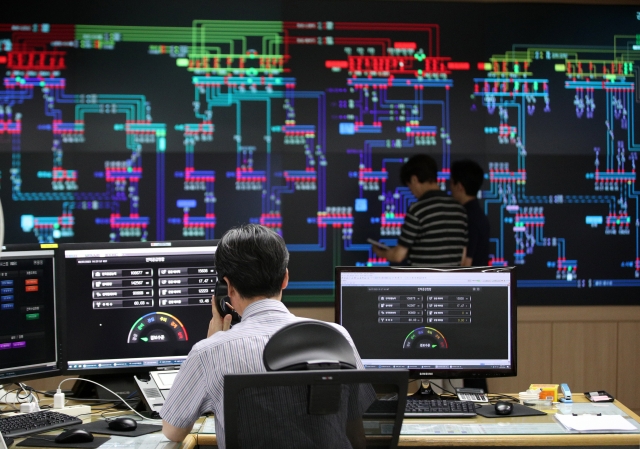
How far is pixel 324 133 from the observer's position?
444cm

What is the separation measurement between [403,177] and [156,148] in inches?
58.7

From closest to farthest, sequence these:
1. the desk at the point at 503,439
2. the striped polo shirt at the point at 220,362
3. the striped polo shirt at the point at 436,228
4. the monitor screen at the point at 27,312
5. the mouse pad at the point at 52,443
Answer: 1. the striped polo shirt at the point at 220,362
2. the mouse pad at the point at 52,443
3. the desk at the point at 503,439
4. the monitor screen at the point at 27,312
5. the striped polo shirt at the point at 436,228

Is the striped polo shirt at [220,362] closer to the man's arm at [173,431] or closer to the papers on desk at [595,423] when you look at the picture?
the man's arm at [173,431]

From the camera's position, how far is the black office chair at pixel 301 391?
4.74 feet

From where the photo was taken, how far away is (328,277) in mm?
4473

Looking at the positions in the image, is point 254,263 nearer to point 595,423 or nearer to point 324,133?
point 595,423

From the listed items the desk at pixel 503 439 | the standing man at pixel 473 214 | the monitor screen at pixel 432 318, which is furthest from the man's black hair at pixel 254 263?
the standing man at pixel 473 214

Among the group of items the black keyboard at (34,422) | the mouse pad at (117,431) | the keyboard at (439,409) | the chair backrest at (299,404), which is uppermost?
the chair backrest at (299,404)

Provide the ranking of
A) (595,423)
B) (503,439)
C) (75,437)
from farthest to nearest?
(595,423)
(503,439)
(75,437)

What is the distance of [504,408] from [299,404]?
1.14 m

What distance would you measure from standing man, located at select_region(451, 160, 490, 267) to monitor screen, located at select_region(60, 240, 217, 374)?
7.25 ft

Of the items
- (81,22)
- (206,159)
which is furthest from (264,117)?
(81,22)

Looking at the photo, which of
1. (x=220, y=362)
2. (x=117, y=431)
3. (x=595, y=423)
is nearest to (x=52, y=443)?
(x=117, y=431)

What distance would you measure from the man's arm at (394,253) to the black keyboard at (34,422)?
243 centimetres
